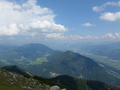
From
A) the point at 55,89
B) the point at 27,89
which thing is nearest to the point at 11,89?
the point at 27,89

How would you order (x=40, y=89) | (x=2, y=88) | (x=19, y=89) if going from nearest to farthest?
(x=2, y=88) → (x=19, y=89) → (x=40, y=89)

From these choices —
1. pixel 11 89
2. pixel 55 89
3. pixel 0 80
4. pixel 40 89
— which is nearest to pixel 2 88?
pixel 11 89

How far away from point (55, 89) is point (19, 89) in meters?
14.7

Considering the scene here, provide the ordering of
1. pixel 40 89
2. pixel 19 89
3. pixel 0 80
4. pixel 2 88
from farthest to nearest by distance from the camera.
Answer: pixel 40 89 < pixel 0 80 < pixel 19 89 < pixel 2 88

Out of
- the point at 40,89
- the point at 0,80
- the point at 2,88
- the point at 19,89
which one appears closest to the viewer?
the point at 2,88

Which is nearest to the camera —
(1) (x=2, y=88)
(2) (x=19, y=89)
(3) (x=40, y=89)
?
(1) (x=2, y=88)

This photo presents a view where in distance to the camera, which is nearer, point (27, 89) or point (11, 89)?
point (11, 89)

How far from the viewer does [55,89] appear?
47.8 m

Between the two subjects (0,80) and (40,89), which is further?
(40,89)

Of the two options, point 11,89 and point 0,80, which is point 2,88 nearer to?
point 11,89

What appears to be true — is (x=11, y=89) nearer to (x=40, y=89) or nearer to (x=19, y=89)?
(x=19, y=89)

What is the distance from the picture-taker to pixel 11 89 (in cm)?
4009

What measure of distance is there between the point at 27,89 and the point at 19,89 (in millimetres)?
3575

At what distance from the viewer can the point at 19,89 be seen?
42.3 metres
